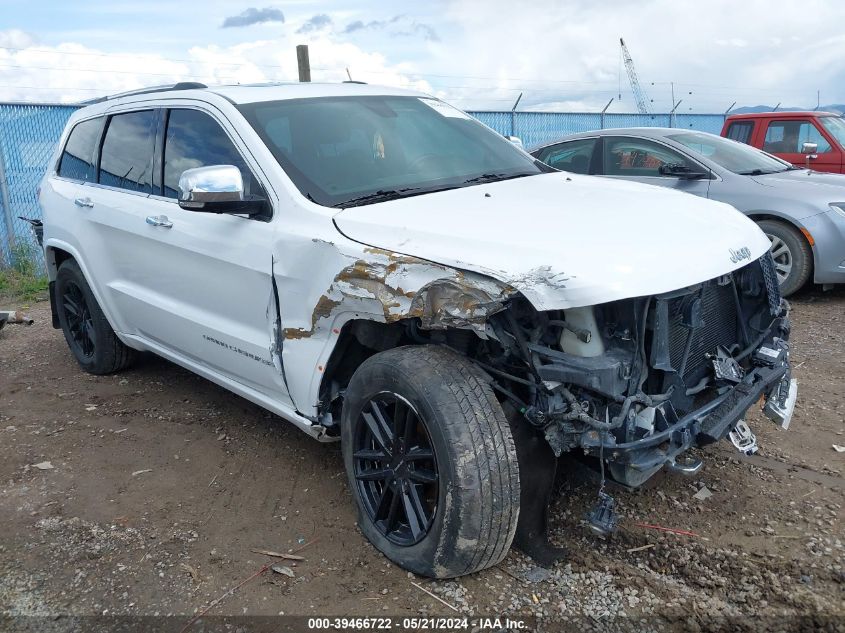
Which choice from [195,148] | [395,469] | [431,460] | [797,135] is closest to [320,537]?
[395,469]

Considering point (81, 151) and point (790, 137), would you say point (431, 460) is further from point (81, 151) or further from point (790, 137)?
point (790, 137)

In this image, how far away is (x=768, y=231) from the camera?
6.64 metres

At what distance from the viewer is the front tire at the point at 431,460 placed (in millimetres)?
2500

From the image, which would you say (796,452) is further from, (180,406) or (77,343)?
(77,343)

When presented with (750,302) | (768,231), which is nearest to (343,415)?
(750,302)

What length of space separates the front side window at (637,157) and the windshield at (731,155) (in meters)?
0.22

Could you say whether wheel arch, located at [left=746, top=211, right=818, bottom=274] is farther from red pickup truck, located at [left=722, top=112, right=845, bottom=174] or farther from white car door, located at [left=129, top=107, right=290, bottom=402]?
white car door, located at [left=129, top=107, right=290, bottom=402]

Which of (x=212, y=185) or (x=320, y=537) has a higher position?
(x=212, y=185)

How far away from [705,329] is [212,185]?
213 cm

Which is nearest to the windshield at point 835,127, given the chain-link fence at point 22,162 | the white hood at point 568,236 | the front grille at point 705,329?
the white hood at point 568,236

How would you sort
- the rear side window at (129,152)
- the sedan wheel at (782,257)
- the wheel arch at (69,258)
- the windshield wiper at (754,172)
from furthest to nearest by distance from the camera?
the windshield wiper at (754,172) → the sedan wheel at (782,257) → the wheel arch at (69,258) → the rear side window at (129,152)

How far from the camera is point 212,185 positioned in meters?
3.00

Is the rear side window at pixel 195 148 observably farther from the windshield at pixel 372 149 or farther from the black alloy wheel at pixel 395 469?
the black alloy wheel at pixel 395 469

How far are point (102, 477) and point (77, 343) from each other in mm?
1983
